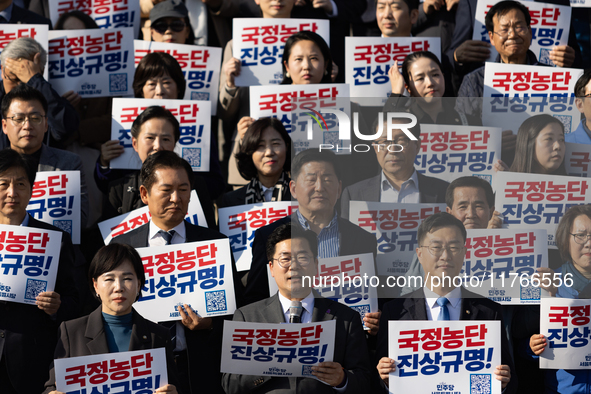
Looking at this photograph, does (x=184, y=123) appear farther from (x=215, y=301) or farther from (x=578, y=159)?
(x=578, y=159)

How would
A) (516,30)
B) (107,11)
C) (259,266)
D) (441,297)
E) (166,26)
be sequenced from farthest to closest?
(107,11) < (166,26) < (516,30) < (259,266) < (441,297)

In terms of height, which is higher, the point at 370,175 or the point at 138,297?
the point at 370,175

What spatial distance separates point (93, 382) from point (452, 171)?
2428 millimetres

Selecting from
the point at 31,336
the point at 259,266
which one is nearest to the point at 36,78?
the point at 31,336

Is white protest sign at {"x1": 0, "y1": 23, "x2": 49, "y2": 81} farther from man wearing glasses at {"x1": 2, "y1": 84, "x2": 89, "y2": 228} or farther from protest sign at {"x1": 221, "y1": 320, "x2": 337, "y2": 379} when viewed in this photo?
protest sign at {"x1": 221, "y1": 320, "x2": 337, "y2": 379}

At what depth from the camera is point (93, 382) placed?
4.53m

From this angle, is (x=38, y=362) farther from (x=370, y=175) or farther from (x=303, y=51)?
(x=303, y=51)

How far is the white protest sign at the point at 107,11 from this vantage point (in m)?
8.21

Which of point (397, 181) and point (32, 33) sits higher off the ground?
point (32, 33)

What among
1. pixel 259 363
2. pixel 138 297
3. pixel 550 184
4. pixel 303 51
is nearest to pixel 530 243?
pixel 550 184

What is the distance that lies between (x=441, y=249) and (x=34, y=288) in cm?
267

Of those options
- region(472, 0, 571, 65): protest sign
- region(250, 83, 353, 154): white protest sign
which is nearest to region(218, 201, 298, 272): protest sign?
region(250, 83, 353, 154): white protest sign

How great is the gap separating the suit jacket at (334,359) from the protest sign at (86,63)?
3531 mm

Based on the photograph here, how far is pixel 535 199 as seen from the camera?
4.73m
